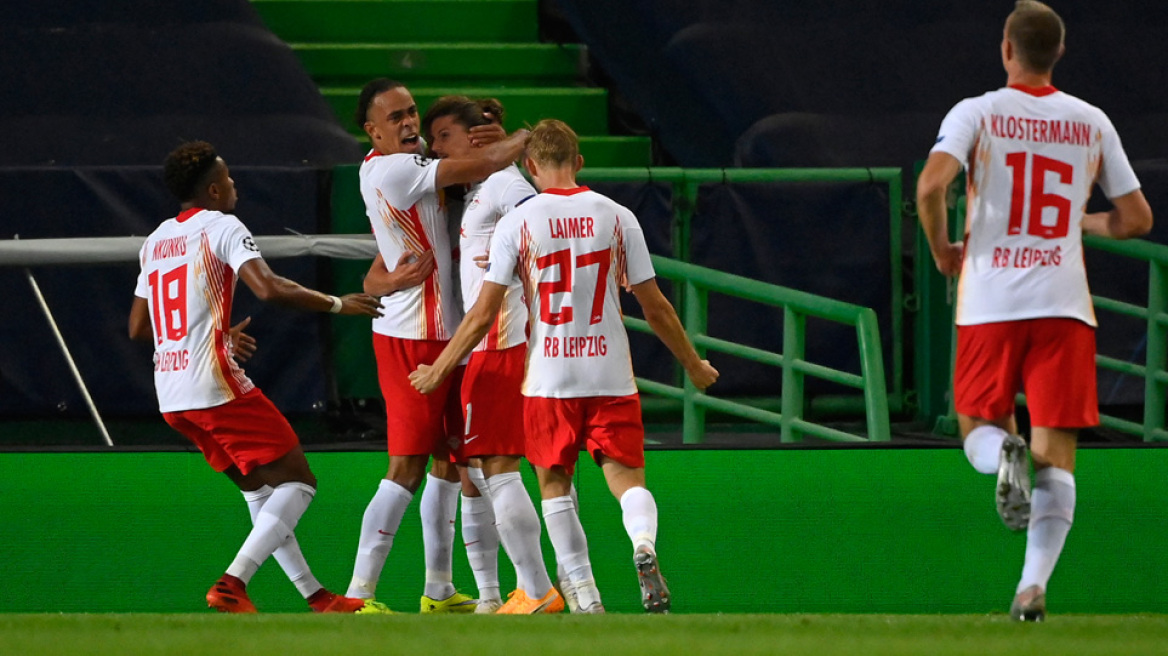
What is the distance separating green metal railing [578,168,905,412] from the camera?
30.8 ft

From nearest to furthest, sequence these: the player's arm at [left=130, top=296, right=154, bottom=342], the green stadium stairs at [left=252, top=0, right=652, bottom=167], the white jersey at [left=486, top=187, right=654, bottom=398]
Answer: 1. the white jersey at [left=486, top=187, right=654, bottom=398]
2. the player's arm at [left=130, top=296, right=154, bottom=342]
3. the green stadium stairs at [left=252, top=0, right=652, bottom=167]

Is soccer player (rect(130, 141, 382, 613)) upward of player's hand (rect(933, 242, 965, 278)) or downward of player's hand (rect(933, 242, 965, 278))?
downward

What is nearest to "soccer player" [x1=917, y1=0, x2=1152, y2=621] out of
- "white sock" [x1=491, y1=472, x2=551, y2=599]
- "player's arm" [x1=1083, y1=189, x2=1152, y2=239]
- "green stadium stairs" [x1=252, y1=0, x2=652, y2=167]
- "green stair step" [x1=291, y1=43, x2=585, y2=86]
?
"player's arm" [x1=1083, y1=189, x2=1152, y2=239]

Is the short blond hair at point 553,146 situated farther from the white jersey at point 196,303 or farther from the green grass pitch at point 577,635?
the green grass pitch at point 577,635

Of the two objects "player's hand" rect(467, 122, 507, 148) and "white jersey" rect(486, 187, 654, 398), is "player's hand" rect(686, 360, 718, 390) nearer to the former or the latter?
"white jersey" rect(486, 187, 654, 398)

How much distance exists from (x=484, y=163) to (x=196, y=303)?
118 cm

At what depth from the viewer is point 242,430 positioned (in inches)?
245

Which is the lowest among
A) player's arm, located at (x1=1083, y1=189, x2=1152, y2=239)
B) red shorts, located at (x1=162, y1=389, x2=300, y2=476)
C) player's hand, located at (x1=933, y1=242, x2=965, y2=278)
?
red shorts, located at (x1=162, y1=389, x2=300, y2=476)

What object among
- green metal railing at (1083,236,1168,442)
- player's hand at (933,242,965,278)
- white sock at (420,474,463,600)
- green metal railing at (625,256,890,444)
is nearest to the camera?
player's hand at (933,242,965,278)

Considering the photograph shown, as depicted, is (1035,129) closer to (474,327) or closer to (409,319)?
(474,327)

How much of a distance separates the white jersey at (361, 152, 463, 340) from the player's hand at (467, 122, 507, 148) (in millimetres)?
183

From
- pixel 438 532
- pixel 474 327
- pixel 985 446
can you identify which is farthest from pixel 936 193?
pixel 438 532

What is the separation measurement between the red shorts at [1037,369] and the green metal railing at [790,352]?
2209 mm

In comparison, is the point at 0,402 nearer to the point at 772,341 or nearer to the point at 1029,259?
the point at 772,341
